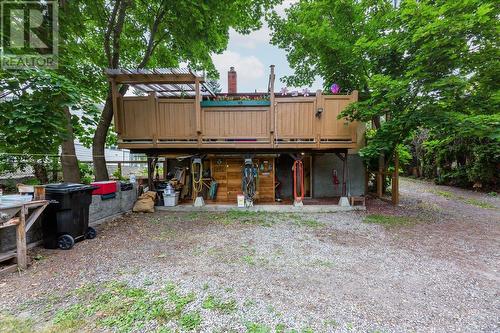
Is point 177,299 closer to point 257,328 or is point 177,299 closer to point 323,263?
point 257,328

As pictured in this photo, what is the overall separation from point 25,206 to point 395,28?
9522mm

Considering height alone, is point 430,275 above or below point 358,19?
below

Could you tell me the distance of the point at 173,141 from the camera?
750cm

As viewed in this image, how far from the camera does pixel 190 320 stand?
2461 millimetres

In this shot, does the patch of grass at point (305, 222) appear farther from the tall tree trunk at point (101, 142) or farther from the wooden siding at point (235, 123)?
the tall tree trunk at point (101, 142)

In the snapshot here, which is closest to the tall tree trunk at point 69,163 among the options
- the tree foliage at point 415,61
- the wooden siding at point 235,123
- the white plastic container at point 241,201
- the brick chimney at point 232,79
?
the wooden siding at point 235,123

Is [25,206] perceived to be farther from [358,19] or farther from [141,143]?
[358,19]

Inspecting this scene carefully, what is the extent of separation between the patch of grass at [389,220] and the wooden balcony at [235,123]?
2.25 meters

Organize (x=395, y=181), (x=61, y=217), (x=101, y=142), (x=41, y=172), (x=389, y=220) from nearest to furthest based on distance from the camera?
(x=61, y=217) → (x=389, y=220) → (x=101, y=142) → (x=41, y=172) → (x=395, y=181)

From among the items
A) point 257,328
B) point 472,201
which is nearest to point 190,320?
point 257,328

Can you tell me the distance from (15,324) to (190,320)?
181 centimetres

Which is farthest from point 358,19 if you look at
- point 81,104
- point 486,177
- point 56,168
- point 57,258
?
point 56,168

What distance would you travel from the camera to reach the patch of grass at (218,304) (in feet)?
8.69

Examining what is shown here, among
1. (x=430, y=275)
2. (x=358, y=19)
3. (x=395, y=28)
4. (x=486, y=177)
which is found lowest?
(x=430, y=275)
